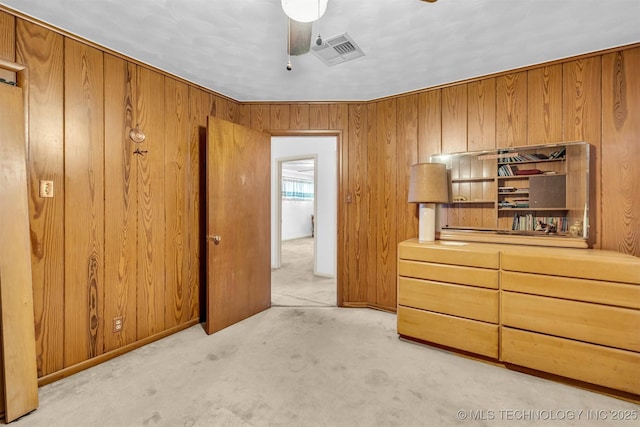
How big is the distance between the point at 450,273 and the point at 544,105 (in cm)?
161

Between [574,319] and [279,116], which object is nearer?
[574,319]

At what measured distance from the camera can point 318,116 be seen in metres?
3.32

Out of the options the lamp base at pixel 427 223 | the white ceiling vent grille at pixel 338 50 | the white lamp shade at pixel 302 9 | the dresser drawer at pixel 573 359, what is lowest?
the dresser drawer at pixel 573 359

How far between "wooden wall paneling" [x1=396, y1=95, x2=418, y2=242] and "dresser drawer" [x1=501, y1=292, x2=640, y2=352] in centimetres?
114

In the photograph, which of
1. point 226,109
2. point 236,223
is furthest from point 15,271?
point 226,109

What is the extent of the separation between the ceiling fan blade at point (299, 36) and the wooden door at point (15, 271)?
162cm

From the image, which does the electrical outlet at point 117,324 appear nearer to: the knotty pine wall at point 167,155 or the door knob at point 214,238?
the knotty pine wall at point 167,155

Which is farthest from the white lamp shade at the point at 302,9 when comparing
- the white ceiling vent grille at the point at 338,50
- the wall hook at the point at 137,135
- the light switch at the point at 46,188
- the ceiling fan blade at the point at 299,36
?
the light switch at the point at 46,188

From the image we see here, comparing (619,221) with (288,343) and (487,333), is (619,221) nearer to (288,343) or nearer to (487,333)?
(487,333)

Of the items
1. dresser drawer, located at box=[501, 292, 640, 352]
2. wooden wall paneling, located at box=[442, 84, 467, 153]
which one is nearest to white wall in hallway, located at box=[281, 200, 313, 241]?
wooden wall paneling, located at box=[442, 84, 467, 153]

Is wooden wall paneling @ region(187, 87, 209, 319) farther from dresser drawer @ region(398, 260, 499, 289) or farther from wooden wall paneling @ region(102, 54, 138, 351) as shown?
dresser drawer @ region(398, 260, 499, 289)

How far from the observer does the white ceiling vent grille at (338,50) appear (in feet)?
6.74

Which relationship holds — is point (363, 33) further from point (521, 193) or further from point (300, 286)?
point (300, 286)

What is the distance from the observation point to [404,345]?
8.22 feet
